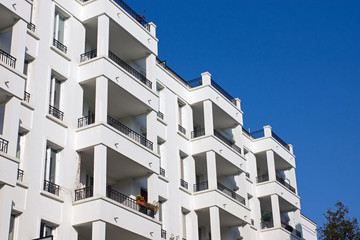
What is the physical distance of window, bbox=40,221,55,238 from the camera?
27634 millimetres

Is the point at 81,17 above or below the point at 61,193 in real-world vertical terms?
above

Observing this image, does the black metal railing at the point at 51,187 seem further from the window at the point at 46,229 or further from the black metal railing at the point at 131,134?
the black metal railing at the point at 131,134

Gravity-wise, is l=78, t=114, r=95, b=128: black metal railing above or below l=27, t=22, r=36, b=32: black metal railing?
below

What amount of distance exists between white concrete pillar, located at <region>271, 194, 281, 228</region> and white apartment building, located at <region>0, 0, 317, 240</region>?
0.07 metres

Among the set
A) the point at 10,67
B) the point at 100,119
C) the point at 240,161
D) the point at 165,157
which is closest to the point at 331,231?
the point at 240,161

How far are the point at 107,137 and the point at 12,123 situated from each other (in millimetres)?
6202

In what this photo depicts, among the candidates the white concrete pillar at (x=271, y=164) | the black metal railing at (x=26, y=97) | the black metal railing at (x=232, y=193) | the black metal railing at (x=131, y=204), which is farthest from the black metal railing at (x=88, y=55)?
the white concrete pillar at (x=271, y=164)

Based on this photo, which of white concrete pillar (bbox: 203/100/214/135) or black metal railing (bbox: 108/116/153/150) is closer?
black metal railing (bbox: 108/116/153/150)

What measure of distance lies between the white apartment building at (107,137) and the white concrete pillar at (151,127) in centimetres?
6

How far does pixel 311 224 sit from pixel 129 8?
3011 cm

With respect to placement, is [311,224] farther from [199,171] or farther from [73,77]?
[73,77]

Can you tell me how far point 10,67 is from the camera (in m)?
26.6

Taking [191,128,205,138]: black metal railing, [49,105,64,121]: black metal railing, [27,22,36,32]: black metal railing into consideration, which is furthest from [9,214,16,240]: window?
[191,128,205,138]: black metal railing

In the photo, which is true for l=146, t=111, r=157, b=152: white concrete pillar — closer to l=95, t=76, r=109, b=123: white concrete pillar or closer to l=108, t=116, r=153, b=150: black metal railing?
l=108, t=116, r=153, b=150: black metal railing
